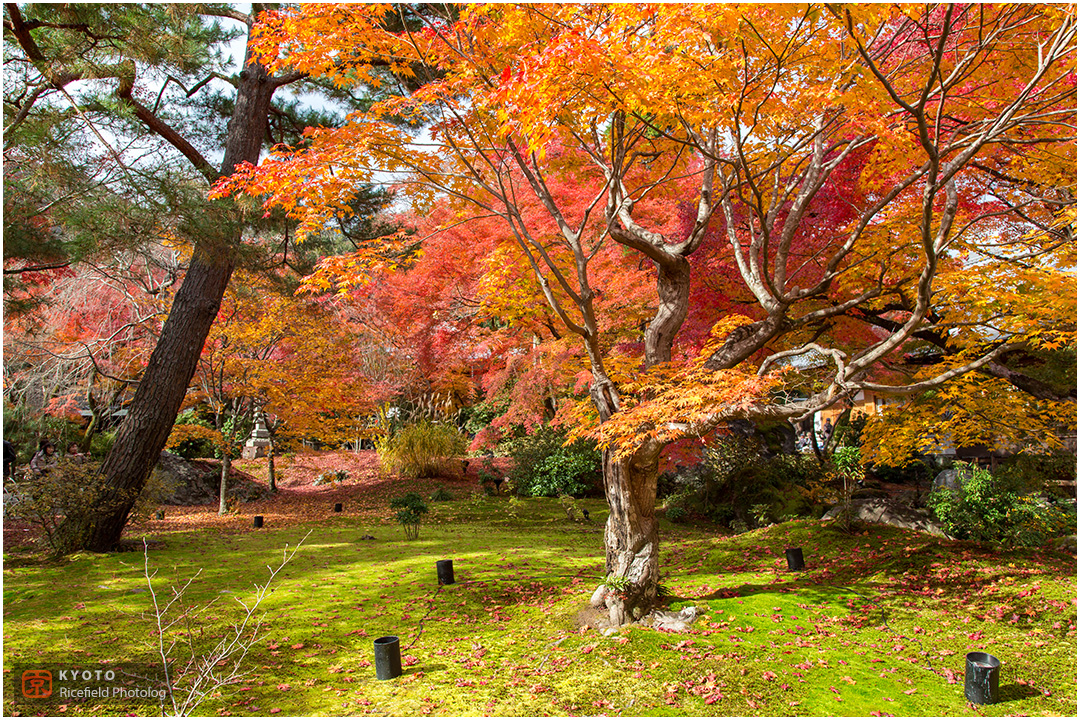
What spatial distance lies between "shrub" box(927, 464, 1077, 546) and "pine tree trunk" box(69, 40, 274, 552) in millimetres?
8328

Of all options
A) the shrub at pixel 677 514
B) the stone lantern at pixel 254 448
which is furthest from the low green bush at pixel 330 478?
the shrub at pixel 677 514

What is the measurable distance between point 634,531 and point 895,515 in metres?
4.78

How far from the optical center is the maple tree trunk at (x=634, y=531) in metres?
4.71

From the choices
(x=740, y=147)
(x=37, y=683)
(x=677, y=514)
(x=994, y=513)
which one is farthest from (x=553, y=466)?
(x=37, y=683)

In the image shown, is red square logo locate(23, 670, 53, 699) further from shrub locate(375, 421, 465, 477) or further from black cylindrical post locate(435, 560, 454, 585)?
shrub locate(375, 421, 465, 477)

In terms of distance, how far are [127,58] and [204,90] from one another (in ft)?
17.1

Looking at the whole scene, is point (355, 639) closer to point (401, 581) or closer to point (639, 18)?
point (401, 581)

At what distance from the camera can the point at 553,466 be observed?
41.7 ft

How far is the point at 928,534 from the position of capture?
707 cm

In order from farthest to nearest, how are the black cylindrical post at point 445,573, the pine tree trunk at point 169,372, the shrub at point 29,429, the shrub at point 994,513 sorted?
the shrub at point 29,429 → the pine tree trunk at point 169,372 → the shrub at point 994,513 → the black cylindrical post at point 445,573

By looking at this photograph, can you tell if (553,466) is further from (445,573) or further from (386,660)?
(386,660)

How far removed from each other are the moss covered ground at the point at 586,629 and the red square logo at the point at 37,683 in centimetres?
10

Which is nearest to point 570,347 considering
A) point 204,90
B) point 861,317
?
point 861,317

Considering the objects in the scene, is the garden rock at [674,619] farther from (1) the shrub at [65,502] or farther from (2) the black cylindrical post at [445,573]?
(1) the shrub at [65,502]
